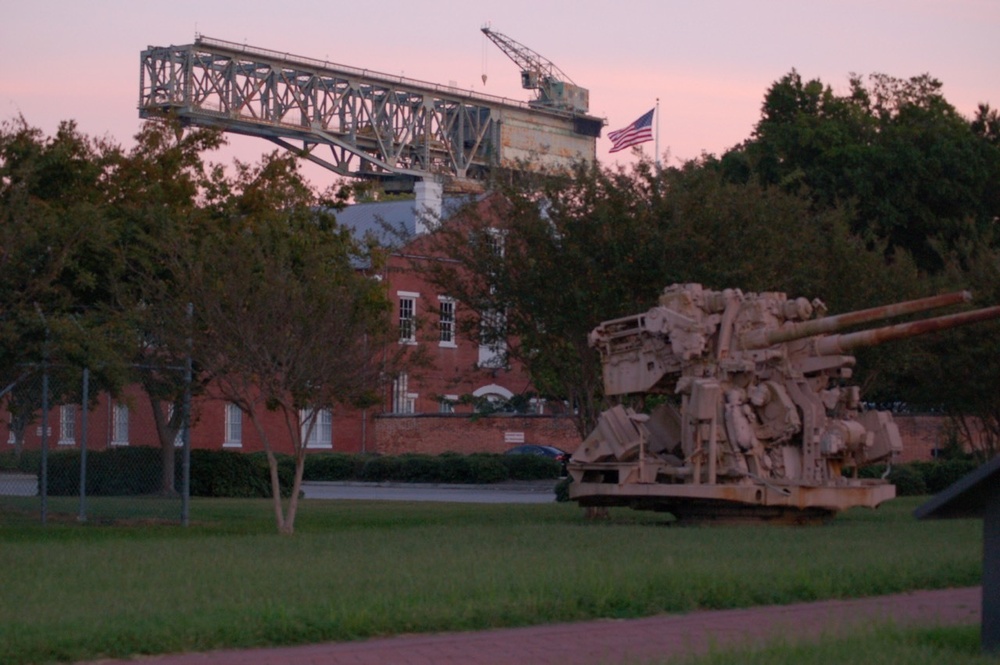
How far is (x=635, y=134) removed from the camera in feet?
137

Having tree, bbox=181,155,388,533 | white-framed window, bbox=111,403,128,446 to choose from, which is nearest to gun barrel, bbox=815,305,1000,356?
tree, bbox=181,155,388,533

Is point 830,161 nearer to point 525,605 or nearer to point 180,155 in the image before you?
point 180,155

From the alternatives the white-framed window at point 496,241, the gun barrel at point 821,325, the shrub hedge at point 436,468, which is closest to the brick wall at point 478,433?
the shrub hedge at point 436,468

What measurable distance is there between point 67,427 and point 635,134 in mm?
18276

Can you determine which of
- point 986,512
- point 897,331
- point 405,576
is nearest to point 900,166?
point 897,331

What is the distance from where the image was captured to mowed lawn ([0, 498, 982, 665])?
9.97m

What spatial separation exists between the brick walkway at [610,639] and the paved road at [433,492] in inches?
904

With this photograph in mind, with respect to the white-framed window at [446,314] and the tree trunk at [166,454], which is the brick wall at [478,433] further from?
the tree trunk at [166,454]

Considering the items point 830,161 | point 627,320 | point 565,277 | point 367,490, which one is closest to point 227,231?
point 565,277

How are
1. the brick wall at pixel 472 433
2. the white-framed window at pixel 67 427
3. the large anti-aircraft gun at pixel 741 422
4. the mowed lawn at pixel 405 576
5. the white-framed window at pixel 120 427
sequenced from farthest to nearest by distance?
the brick wall at pixel 472 433
the white-framed window at pixel 67 427
the white-framed window at pixel 120 427
the large anti-aircraft gun at pixel 741 422
the mowed lawn at pixel 405 576

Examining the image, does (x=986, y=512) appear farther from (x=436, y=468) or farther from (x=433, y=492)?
(x=436, y=468)

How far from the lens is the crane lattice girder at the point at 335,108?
58.0m

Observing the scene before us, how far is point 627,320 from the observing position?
20781 millimetres

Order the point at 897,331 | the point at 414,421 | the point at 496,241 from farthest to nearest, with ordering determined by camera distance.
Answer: the point at 414,421
the point at 496,241
the point at 897,331
